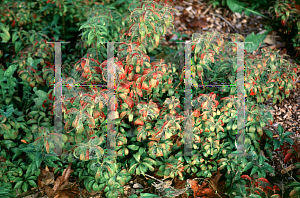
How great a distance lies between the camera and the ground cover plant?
6.88ft

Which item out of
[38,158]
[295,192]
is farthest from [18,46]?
[295,192]

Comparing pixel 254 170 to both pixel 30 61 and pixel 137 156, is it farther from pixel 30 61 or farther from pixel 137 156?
pixel 30 61

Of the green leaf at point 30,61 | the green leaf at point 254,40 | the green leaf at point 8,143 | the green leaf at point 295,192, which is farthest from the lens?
the green leaf at point 254,40

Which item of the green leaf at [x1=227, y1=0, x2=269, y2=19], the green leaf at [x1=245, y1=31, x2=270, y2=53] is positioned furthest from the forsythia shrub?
the green leaf at [x1=227, y1=0, x2=269, y2=19]

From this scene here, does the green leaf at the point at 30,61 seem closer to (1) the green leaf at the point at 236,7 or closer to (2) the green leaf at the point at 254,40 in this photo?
(2) the green leaf at the point at 254,40

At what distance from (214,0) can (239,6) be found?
0.35 meters

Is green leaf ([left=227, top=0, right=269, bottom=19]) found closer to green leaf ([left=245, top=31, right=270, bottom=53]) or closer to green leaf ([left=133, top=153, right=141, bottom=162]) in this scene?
green leaf ([left=245, top=31, right=270, bottom=53])

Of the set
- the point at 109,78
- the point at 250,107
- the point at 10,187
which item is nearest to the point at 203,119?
the point at 250,107

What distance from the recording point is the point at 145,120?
221cm

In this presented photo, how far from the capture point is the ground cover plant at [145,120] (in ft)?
6.88

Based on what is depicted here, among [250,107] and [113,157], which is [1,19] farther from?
[250,107]

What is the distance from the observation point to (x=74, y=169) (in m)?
2.41

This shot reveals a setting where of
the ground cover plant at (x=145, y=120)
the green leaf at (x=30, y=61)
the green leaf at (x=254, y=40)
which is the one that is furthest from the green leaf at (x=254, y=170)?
the green leaf at (x=30, y=61)

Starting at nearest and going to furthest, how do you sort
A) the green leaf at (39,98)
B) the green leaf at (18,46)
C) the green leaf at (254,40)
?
the green leaf at (39,98)
the green leaf at (18,46)
the green leaf at (254,40)
